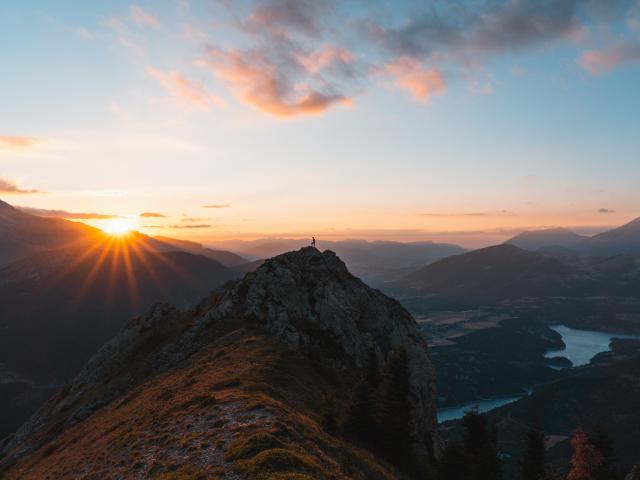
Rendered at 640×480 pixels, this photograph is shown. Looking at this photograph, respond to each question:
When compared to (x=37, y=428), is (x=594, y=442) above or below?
above

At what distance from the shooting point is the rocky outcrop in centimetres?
7288

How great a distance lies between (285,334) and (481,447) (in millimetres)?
33472

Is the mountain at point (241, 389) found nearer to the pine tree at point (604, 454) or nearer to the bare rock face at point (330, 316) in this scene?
the bare rock face at point (330, 316)

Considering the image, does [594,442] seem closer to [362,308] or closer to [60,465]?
[362,308]

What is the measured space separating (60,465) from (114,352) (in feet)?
197

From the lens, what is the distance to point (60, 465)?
47.1 metres

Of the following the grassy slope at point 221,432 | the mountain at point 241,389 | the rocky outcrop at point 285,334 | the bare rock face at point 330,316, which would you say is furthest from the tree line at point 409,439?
the bare rock face at point 330,316

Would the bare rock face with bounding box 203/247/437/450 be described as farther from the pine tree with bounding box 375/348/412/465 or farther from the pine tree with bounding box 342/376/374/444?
the pine tree with bounding box 342/376/374/444

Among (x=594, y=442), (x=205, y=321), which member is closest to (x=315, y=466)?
(x=594, y=442)

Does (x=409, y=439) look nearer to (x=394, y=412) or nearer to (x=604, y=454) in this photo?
(x=394, y=412)

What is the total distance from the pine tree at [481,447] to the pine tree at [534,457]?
459 cm

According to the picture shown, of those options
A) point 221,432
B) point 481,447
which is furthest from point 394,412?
point 481,447

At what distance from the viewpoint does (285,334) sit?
71.6 meters

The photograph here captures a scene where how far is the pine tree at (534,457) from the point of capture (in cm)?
5944
